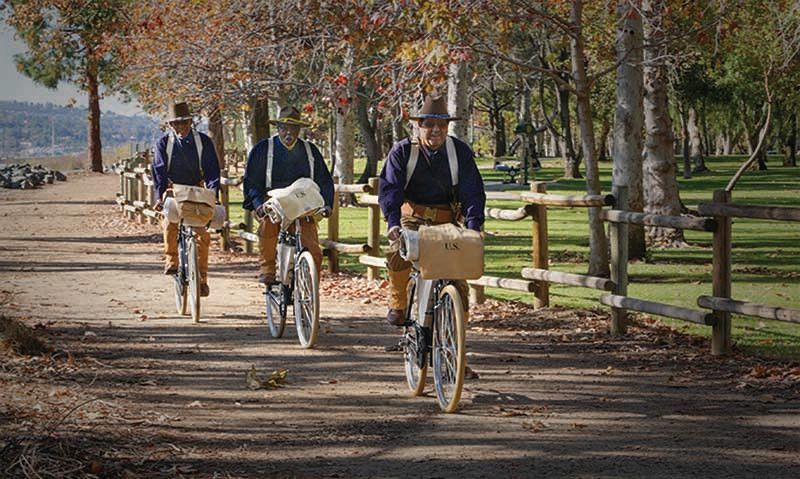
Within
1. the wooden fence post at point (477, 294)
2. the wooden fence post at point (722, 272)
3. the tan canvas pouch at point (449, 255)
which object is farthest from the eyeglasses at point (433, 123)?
the wooden fence post at point (477, 294)

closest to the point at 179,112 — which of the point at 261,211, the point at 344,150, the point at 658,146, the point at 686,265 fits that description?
the point at 261,211

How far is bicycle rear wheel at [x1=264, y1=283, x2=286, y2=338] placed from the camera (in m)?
11.9

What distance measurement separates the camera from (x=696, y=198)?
1499 inches

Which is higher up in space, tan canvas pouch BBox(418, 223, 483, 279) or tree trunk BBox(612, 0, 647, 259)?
tree trunk BBox(612, 0, 647, 259)

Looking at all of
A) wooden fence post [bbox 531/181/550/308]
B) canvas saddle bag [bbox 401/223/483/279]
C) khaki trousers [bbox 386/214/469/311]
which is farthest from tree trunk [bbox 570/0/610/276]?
canvas saddle bag [bbox 401/223/483/279]

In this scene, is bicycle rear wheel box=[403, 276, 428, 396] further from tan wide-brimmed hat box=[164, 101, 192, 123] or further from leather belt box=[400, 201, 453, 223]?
tan wide-brimmed hat box=[164, 101, 192, 123]

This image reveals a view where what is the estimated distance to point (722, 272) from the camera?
10.7 m

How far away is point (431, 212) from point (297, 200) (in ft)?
8.48

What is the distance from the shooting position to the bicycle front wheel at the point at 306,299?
36.1 feet

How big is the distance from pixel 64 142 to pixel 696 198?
Answer: 514 feet

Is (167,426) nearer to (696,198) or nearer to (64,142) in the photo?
(696,198)

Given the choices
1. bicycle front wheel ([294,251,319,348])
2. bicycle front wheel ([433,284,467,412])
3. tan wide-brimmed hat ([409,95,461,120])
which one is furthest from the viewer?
Answer: bicycle front wheel ([294,251,319,348])

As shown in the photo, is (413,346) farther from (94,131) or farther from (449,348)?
(94,131)

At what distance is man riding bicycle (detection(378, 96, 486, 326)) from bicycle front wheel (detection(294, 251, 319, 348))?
194cm
